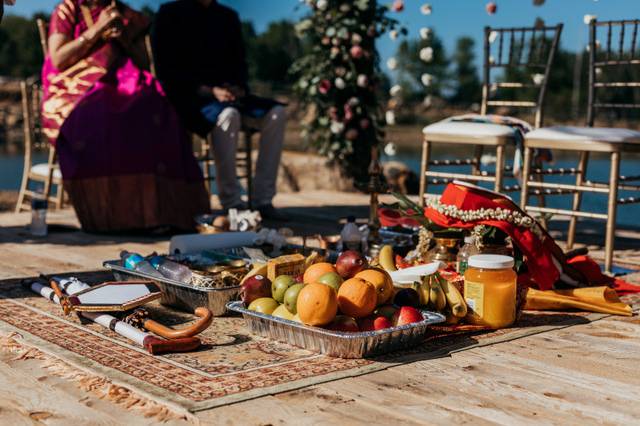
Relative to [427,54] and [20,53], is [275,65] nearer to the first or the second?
[20,53]

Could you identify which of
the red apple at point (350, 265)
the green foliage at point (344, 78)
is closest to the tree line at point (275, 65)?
the green foliage at point (344, 78)

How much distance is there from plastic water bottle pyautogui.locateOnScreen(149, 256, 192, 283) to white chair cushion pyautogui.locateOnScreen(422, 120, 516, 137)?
1723 millimetres

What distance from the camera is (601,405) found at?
1.98 metres

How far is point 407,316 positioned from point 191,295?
74 centimetres

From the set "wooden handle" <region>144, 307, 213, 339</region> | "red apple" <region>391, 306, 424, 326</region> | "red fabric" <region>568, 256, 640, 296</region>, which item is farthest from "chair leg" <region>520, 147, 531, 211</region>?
"wooden handle" <region>144, 307, 213, 339</region>

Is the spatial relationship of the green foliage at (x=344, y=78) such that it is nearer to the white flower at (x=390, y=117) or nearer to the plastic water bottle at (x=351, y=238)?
the white flower at (x=390, y=117)

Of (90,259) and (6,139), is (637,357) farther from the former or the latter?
(6,139)

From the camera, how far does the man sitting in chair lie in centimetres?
499

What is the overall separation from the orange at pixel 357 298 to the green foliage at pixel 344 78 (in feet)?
13.2

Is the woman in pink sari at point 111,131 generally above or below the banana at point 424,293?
above

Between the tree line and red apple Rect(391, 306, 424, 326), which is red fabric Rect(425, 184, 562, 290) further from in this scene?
the tree line

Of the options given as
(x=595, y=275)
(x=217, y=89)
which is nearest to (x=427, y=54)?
(x=217, y=89)

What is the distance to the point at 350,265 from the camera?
2713 millimetres

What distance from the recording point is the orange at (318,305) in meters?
2.35
